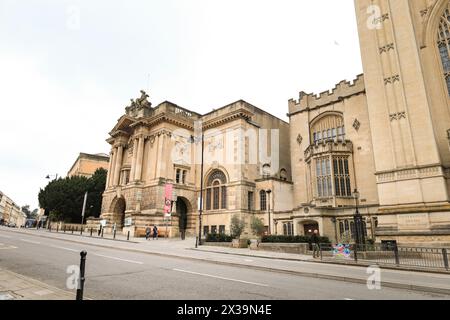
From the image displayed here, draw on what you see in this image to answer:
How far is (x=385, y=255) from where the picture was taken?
16.3 metres

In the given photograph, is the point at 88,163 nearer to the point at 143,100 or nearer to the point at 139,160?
the point at 143,100

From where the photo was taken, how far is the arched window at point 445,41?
76.0 feet

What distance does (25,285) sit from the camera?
6.70m

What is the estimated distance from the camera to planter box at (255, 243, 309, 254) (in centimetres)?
1927

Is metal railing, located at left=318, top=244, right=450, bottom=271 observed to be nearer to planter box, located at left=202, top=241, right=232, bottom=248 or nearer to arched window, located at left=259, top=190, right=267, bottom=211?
planter box, located at left=202, top=241, right=232, bottom=248

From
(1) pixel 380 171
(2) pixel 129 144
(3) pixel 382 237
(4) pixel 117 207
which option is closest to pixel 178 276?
(3) pixel 382 237

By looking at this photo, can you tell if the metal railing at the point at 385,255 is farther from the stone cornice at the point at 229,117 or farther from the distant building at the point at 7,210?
the distant building at the point at 7,210

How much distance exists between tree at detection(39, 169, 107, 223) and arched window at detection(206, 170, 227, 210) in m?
26.4

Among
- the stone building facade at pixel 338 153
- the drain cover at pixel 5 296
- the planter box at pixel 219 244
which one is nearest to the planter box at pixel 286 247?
the planter box at pixel 219 244

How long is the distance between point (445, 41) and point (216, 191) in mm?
28886

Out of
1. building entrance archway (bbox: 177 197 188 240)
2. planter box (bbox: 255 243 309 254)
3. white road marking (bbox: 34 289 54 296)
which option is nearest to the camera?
white road marking (bbox: 34 289 54 296)

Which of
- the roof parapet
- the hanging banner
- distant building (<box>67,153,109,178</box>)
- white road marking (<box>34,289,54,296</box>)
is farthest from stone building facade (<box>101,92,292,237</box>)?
distant building (<box>67,153,109,178</box>)

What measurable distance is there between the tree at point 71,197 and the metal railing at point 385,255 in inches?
1841
